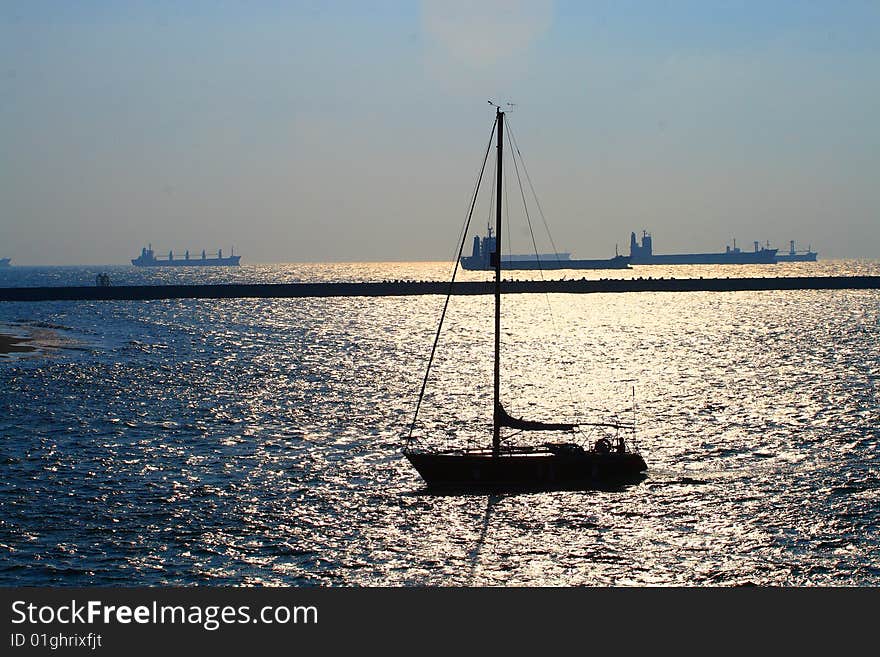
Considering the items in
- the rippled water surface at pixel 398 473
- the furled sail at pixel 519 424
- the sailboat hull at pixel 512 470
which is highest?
the furled sail at pixel 519 424

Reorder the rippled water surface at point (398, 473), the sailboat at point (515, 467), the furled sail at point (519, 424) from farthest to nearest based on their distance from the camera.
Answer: the furled sail at point (519, 424), the sailboat at point (515, 467), the rippled water surface at point (398, 473)

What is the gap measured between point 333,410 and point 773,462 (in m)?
28.3

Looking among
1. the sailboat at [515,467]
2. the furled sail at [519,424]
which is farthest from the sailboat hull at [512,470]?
the furled sail at [519,424]

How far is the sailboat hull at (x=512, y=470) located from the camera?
38062mm

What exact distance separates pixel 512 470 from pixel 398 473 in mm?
5551

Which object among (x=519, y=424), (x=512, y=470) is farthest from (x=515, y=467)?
(x=519, y=424)

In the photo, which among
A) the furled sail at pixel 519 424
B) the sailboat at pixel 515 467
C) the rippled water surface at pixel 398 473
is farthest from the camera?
the furled sail at pixel 519 424

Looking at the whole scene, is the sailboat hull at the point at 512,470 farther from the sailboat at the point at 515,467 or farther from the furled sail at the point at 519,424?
the furled sail at the point at 519,424

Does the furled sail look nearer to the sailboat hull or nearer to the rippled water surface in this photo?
the sailboat hull

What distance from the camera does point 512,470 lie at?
125 feet

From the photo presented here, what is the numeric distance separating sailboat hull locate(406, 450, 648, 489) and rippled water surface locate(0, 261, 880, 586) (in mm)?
1012

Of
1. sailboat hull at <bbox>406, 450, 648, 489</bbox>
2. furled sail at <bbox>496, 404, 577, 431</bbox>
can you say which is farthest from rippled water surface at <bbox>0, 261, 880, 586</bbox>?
furled sail at <bbox>496, 404, 577, 431</bbox>

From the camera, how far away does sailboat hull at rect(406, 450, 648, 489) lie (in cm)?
3806

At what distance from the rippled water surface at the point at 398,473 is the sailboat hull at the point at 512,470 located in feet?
3.32
